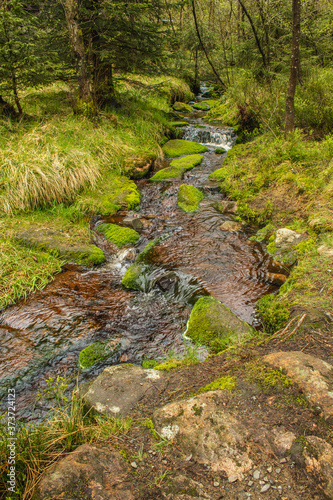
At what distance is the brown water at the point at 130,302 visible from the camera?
340 cm

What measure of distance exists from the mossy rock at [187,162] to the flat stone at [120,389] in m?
7.36

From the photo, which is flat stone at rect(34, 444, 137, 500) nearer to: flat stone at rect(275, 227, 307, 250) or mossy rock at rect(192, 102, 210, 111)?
flat stone at rect(275, 227, 307, 250)

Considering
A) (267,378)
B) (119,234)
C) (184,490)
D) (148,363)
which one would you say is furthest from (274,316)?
(119,234)

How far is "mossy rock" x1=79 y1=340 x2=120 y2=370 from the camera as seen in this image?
3.36 metres

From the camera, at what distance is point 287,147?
6.89 m

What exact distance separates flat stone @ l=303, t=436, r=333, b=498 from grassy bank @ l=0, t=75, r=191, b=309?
158 inches

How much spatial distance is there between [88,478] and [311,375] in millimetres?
1611

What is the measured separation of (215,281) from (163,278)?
2.86ft

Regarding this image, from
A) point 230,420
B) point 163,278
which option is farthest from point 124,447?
point 163,278

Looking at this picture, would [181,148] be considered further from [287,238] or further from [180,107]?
[287,238]

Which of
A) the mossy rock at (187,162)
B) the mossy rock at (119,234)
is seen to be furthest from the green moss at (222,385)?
the mossy rock at (187,162)

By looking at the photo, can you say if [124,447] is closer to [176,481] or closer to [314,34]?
[176,481]

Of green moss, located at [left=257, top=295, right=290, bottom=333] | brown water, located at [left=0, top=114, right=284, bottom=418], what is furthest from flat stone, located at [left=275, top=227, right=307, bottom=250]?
green moss, located at [left=257, top=295, right=290, bottom=333]

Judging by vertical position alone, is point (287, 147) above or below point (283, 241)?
above
